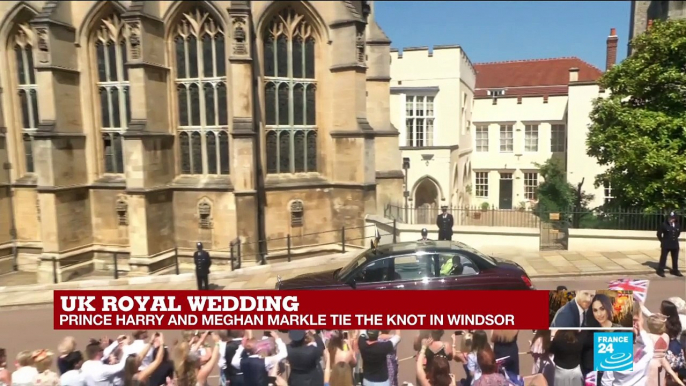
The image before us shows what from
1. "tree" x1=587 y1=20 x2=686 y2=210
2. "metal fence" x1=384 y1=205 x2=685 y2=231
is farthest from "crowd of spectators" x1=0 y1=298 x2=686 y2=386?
"tree" x1=587 y1=20 x2=686 y2=210

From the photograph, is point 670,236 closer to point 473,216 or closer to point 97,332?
point 473,216

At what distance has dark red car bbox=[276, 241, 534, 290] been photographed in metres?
6.53

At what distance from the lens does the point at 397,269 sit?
663 centimetres

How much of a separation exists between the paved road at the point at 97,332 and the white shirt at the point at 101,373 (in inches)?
13.1

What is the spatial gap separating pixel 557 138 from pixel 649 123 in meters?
16.7

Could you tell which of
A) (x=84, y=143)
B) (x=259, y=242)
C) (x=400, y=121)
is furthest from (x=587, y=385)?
(x=400, y=121)

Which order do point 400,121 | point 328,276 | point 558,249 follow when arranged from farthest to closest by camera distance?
point 400,121 → point 558,249 → point 328,276

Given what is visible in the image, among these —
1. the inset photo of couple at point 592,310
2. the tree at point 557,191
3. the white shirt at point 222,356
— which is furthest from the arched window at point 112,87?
the tree at point 557,191

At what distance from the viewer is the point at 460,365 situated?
4352 millimetres

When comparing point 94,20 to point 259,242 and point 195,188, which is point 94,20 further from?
point 259,242

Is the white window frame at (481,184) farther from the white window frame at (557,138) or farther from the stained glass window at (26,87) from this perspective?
the stained glass window at (26,87)

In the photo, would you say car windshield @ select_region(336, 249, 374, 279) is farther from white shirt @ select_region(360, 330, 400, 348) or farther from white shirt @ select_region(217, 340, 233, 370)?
white shirt @ select_region(217, 340, 233, 370)

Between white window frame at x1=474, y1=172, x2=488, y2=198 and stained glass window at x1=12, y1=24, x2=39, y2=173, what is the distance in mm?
25112

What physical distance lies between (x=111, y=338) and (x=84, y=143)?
1357 centimetres
